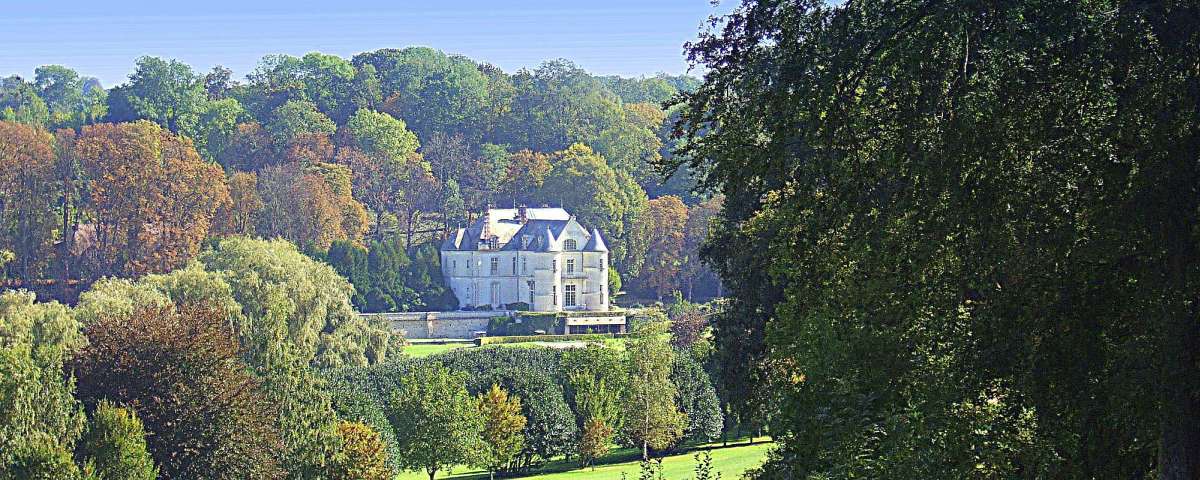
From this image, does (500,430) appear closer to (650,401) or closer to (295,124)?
(650,401)

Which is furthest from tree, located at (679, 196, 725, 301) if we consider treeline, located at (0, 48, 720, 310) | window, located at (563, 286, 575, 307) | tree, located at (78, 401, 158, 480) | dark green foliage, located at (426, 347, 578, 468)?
tree, located at (78, 401, 158, 480)

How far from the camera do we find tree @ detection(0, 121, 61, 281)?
6450 centimetres

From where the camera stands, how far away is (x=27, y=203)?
6581 cm

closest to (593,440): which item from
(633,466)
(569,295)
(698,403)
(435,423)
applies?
(633,466)

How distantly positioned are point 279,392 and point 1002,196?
2484 cm

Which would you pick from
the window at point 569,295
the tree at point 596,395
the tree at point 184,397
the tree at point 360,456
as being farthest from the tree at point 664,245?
the tree at point 184,397

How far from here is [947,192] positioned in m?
7.68

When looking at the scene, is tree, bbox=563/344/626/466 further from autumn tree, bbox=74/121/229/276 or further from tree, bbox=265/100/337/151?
tree, bbox=265/100/337/151

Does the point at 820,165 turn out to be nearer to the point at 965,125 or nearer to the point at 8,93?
the point at 965,125


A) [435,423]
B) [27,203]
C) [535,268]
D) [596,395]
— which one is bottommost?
[435,423]

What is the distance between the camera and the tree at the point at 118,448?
25.3 metres

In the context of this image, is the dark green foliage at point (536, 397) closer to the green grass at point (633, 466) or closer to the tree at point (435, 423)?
the green grass at point (633, 466)

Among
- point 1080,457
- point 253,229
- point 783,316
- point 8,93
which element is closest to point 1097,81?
point 1080,457

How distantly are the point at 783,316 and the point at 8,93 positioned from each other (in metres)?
118
